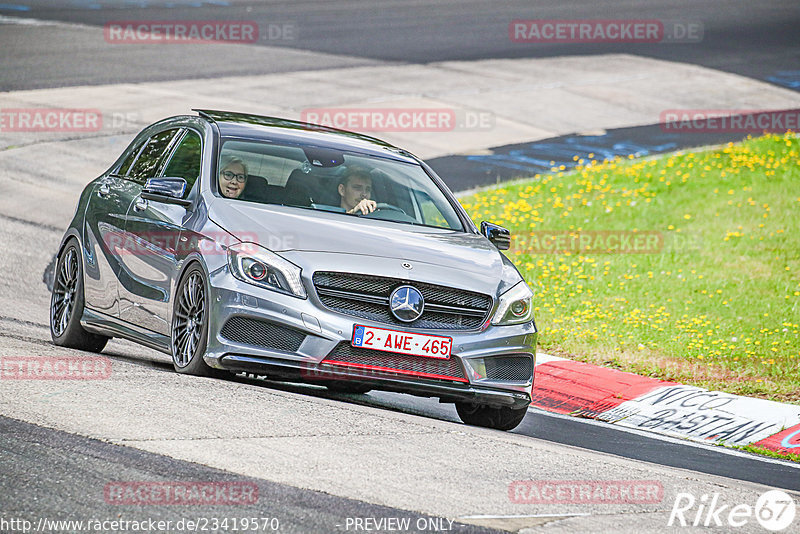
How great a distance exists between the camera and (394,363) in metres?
7.77

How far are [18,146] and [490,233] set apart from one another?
487 inches

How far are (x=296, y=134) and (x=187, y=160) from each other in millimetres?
802

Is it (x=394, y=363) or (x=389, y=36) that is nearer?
(x=394, y=363)

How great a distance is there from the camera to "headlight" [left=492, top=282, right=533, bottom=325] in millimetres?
8133

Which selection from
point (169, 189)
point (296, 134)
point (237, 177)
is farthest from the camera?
point (296, 134)

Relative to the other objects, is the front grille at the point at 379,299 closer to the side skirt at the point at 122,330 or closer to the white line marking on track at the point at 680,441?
the side skirt at the point at 122,330

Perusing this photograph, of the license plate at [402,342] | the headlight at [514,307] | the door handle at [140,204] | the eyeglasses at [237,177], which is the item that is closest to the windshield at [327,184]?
the eyeglasses at [237,177]

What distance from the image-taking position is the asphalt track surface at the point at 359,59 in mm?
5633

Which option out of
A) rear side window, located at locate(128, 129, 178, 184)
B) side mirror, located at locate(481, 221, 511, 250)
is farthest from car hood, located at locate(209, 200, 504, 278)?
rear side window, located at locate(128, 129, 178, 184)

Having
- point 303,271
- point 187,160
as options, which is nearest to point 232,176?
point 187,160

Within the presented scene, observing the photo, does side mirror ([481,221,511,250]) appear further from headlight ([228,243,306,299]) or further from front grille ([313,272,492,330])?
headlight ([228,243,306,299])

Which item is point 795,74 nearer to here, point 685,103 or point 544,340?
point 685,103

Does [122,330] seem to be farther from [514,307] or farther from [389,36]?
[389,36]

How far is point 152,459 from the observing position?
603cm
